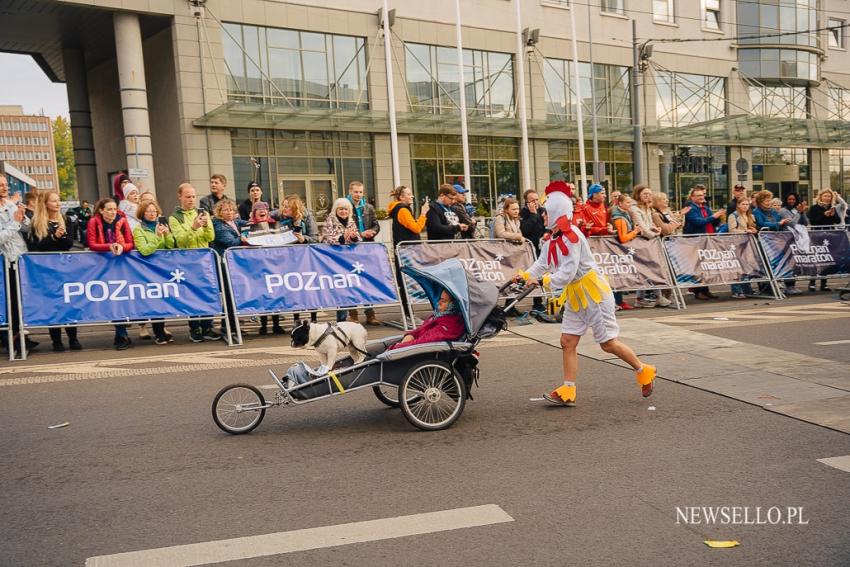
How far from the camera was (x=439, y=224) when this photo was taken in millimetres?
12078

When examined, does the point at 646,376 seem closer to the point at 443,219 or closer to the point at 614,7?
the point at 443,219

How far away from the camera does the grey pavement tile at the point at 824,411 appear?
19.4ft

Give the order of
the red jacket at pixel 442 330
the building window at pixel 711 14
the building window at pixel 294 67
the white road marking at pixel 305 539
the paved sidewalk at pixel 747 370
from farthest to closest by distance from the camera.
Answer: the building window at pixel 711 14, the building window at pixel 294 67, the paved sidewalk at pixel 747 370, the red jacket at pixel 442 330, the white road marking at pixel 305 539

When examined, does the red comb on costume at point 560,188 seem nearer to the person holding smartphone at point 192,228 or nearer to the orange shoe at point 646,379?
the orange shoe at point 646,379

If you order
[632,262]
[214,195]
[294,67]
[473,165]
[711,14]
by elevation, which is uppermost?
[711,14]

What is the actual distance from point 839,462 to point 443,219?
790 centimetres

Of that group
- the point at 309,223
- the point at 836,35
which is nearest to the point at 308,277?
the point at 309,223

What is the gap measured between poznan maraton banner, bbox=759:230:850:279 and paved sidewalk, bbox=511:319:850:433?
15.2 ft

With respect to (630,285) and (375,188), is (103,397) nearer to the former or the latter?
(630,285)

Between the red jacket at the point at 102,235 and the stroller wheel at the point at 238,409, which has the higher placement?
the red jacket at the point at 102,235

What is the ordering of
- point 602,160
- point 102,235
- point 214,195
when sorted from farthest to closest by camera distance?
1. point 602,160
2. point 214,195
3. point 102,235

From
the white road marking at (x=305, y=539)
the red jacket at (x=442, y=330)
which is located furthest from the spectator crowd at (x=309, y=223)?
the white road marking at (x=305, y=539)

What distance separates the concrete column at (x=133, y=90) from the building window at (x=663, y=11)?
25.4 metres

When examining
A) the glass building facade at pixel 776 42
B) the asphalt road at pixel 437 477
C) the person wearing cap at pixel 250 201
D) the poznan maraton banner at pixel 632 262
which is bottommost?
the asphalt road at pixel 437 477
